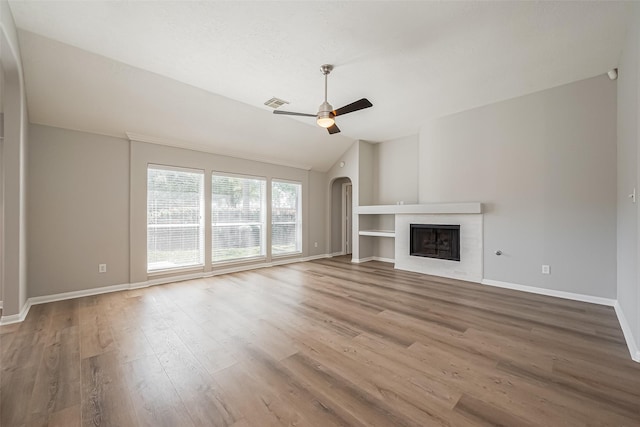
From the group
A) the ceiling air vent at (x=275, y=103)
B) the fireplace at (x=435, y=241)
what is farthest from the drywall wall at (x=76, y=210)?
the fireplace at (x=435, y=241)

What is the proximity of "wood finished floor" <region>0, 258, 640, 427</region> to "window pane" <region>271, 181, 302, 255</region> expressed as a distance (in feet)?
→ 9.21

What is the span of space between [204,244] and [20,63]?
3390mm

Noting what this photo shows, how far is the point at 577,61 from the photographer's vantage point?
3.33m

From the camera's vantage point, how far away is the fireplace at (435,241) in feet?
16.8

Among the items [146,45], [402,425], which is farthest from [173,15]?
[402,425]

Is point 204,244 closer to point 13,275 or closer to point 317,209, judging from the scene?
point 13,275

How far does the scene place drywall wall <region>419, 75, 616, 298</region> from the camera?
3682mm

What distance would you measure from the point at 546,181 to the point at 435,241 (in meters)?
2.05

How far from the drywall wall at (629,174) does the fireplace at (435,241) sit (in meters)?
2.12

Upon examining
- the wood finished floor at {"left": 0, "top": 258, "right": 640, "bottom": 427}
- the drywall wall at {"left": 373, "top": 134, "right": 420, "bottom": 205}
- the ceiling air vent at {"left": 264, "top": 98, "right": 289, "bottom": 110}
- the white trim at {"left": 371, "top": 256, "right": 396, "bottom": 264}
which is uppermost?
the ceiling air vent at {"left": 264, "top": 98, "right": 289, "bottom": 110}

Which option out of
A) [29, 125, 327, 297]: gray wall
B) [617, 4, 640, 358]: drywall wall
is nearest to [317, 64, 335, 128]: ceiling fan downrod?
[617, 4, 640, 358]: drywall wall

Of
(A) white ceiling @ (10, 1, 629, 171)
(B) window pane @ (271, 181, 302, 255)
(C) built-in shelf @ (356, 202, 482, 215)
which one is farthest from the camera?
(B) window pane @ (271, 181, 302, 255)

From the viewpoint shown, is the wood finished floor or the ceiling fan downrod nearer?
the wood finished floor

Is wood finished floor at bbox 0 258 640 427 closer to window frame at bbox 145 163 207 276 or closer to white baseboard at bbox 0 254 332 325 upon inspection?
white baseboard at bbox 0 254 332 325
